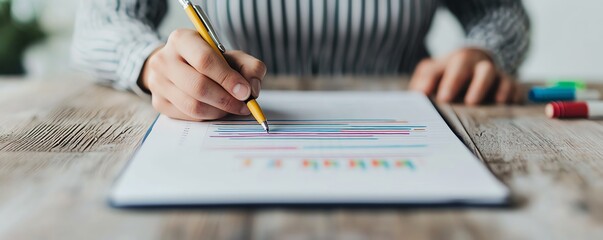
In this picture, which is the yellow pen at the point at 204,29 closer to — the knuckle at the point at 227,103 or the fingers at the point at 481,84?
the knuckle at the point at 227,103

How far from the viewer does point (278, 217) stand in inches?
15.4

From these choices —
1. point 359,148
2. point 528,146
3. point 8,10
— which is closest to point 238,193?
point 359,148

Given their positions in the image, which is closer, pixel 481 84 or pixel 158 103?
pixel 158 103

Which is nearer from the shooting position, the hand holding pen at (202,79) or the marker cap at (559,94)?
the hand holding pen at (202,79)

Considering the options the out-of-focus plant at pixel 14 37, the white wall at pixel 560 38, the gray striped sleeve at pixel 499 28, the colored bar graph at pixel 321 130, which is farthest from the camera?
the white wall at pixel 560 38

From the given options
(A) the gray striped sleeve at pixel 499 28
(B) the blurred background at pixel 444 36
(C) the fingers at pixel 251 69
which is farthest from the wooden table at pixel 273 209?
(B) the blurred background at pixel 444 36

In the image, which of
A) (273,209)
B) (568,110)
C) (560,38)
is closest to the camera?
(273,209)

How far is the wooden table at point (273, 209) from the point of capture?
38 centimetres

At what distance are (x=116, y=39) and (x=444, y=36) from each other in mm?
1612

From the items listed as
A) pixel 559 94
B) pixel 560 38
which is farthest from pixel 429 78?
pixel 560 38

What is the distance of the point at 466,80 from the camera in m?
0.76

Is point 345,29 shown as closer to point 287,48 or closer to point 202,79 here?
point 287,48

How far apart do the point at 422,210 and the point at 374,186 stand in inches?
1.4

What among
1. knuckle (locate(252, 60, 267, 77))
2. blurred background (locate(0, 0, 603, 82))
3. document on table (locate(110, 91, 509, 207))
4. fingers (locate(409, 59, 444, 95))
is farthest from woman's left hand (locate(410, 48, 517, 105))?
blurred background (locate(0, 0, 603, 82))
